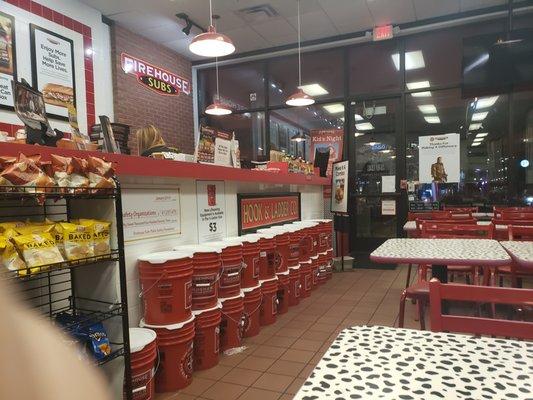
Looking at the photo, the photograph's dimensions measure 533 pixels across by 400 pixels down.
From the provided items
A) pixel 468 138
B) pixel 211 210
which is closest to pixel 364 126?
pixel 468 138

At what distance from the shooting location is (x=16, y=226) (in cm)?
187

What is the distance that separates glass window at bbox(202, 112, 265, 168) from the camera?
339 inches

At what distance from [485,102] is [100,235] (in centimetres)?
700

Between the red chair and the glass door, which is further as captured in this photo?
the glass door

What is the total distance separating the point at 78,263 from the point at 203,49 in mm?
3398

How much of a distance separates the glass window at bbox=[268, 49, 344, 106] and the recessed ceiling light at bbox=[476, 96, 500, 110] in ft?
7.80

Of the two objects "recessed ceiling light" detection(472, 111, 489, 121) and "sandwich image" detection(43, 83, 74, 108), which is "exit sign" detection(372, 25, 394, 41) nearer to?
"recessed ceiling light" detection(472, 111, 489, 121)

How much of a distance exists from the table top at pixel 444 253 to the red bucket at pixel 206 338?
1.30m

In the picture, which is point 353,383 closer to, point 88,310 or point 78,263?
point 78,263

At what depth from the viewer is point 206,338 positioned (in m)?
3.09

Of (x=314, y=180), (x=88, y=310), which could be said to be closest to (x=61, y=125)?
(x=314, y=180)

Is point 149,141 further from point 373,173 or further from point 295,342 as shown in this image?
point 373,173

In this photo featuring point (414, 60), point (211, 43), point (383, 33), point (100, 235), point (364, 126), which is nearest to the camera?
point (100, 235)

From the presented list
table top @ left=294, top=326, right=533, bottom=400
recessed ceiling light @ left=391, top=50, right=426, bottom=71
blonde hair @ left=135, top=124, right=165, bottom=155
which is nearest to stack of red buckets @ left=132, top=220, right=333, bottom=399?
blonde hair @ left=135, top=124, right=165, bottom=155
